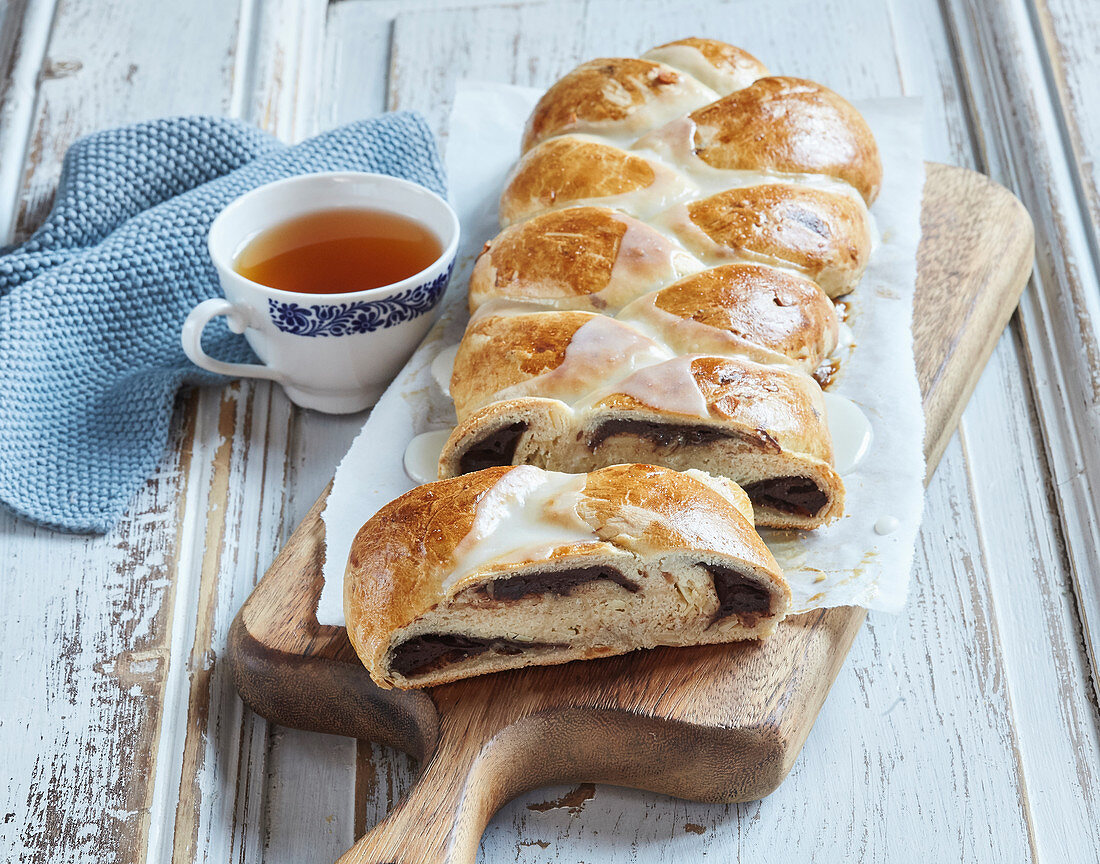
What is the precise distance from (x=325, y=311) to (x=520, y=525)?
2.27 ft

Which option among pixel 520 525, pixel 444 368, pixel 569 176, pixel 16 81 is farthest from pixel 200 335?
pixel 16 81

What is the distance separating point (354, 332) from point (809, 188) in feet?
3.03

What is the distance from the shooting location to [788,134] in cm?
222

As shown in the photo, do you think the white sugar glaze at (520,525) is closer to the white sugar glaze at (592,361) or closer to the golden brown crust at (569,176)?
the white sugar glaze at (592,361)

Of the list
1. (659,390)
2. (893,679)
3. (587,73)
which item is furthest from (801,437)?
(587,73)

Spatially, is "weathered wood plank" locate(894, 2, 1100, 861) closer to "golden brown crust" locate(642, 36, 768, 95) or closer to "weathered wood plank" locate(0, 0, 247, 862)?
"golden brown crust" locate(642, 36, 768, 95)

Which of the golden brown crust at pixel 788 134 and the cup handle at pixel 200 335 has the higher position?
the golden brown crust at pixel 788 134

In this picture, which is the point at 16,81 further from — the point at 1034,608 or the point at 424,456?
the point at 1034,608

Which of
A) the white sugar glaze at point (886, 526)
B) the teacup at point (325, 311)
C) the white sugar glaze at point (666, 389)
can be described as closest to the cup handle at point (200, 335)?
the teacup at point (325, 311)

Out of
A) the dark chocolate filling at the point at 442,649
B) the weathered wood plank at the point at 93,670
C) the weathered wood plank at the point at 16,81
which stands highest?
the dark chocolate filling at the point at 442,649

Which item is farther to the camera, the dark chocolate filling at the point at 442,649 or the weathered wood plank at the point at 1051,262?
the weathered wood plank at the point at 1051,262

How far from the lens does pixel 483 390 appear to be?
1909 mm

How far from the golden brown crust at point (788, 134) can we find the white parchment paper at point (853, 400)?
179 millimetres

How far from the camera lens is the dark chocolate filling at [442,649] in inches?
64.2
